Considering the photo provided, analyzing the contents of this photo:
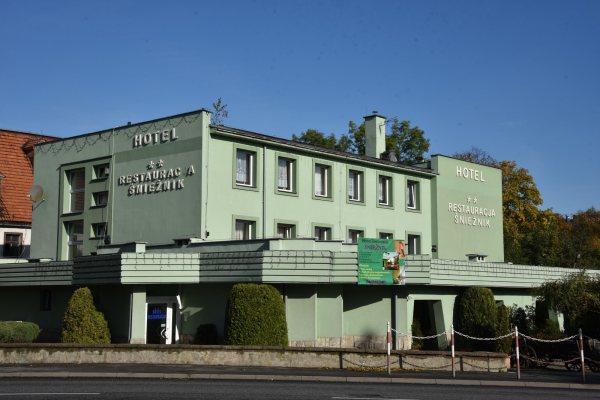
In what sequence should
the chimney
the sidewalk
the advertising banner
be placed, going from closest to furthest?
the sidewalk, the advertising banner, the chimney

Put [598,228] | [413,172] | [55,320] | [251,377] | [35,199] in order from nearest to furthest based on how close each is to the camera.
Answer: [251,377], [55,320], [35,199], [413,172], [598,228]

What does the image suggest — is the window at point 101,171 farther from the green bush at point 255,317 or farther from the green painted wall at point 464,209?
the green painted wall at point 464,209

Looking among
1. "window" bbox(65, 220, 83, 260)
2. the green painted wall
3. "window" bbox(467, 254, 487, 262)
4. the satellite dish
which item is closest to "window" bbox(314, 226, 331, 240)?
the green painted wall

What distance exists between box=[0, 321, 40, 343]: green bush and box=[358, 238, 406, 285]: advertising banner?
12.7 meters

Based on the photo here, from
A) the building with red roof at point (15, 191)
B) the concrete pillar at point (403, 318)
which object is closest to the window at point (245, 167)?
the concrete pillar at point (403, 318)

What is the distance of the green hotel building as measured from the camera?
28.4m

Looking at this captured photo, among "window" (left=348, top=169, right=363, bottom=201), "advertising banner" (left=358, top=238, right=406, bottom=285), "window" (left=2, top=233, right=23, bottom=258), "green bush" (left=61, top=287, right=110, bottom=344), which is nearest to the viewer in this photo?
"green bush" (left=61, top=287, right=110, bottom=344)

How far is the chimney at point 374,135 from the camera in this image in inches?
1714

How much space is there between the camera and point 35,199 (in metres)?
38.0

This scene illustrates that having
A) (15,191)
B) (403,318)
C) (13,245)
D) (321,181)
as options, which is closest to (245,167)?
(321,181)

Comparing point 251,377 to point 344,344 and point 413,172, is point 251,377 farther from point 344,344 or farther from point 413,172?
point 413,172

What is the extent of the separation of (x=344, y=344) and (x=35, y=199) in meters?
17.7

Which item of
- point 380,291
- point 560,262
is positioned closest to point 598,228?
point 560,262

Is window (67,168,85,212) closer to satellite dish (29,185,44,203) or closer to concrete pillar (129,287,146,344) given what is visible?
satellite dish (29,185,44,203)
